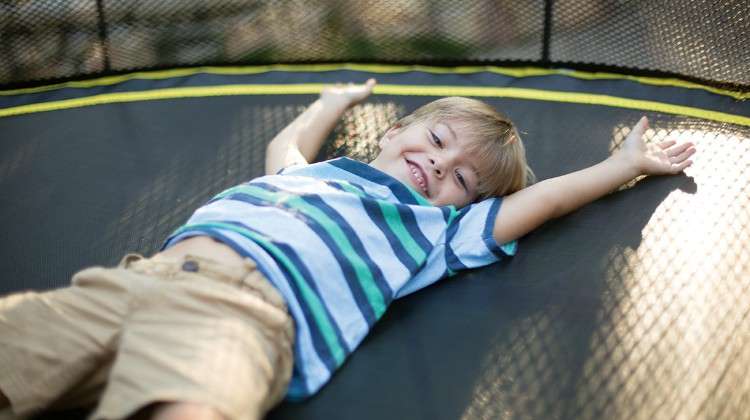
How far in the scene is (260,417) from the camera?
3.35ft

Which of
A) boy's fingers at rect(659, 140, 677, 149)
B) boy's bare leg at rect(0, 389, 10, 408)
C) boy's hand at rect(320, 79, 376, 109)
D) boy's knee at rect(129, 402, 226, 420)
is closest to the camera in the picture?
boy's knee at rect(129, 402, 226, 420)

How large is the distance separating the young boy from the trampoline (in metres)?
0.05

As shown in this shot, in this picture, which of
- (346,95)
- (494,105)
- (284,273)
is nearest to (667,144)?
(494,105)

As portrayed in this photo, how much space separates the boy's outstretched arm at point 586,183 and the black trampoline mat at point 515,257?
0.10 feet

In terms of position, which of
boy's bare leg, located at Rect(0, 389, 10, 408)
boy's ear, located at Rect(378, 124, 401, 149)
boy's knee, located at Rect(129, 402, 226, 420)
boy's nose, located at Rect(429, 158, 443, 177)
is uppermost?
boy's ear, located at Rect(378, 124, 401, 149)

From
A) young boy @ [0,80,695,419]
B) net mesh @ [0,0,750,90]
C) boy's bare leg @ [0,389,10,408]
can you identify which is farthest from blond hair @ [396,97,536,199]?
boy's bare leg @ [0,389,10,408]

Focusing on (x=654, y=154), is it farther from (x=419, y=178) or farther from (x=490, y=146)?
(x=419, y=178)

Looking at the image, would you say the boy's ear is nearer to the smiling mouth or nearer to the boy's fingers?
the smiling mouth

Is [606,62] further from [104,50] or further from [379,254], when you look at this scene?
[104,50]

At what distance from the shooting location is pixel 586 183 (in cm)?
144

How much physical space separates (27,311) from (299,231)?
37 centimetres

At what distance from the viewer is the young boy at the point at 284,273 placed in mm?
980

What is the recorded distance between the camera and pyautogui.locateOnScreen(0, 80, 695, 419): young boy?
0.98m

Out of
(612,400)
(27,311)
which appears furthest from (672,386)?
(27,311)
